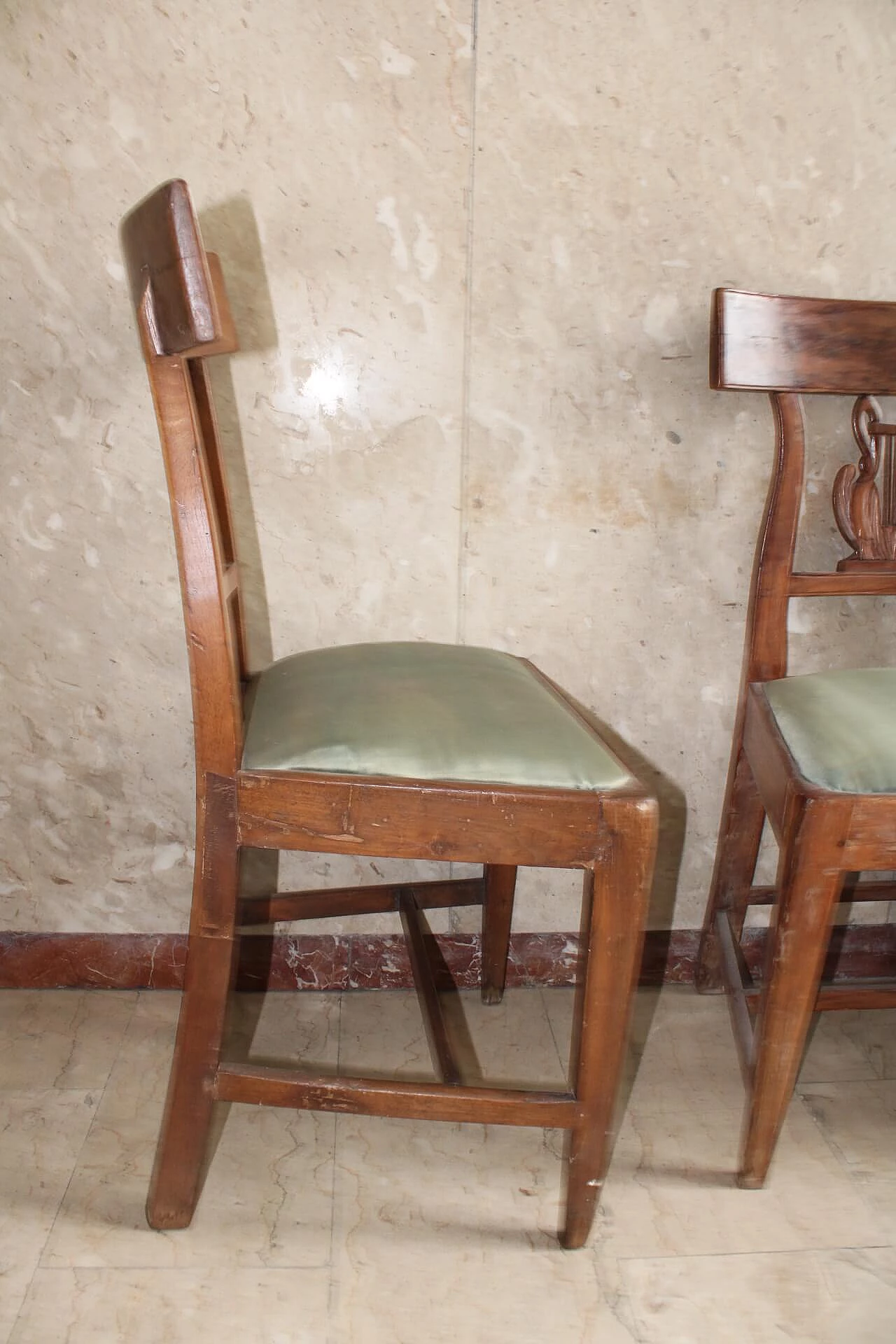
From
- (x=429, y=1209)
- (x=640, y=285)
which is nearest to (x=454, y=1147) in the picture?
(x=429, y=1209)

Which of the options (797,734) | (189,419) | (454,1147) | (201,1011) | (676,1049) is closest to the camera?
(189,419)

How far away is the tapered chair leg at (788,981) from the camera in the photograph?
1.14m

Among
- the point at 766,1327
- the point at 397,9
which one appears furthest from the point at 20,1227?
the point at 397,9

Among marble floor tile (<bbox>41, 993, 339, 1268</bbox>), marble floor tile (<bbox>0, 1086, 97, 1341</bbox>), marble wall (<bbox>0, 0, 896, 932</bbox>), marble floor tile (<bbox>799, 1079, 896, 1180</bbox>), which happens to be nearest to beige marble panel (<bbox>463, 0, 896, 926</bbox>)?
marble wall (<bbox>0, 0, 896, 932</bbox>)

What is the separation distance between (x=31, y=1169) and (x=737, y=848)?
3.43ft

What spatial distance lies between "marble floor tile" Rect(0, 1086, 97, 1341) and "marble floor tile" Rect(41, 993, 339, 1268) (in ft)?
0.06

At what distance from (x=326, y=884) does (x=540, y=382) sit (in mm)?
839

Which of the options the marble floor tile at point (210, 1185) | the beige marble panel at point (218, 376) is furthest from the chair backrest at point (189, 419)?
the marble floor tile at point (210, 1185)

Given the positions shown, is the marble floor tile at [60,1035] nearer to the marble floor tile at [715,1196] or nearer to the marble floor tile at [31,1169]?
the marble floor tile at [31,1169]

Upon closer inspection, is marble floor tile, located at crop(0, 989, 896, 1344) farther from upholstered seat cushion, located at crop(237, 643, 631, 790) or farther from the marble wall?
upholstered seat cushion, located at crop(237, 643, 631, 790)

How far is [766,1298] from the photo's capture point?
Result: 110cm

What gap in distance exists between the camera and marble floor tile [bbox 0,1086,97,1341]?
3.59 feet

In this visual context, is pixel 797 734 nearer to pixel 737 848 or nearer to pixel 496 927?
pixel 737 848

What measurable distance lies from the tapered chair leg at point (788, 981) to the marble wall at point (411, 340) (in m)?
0.51
